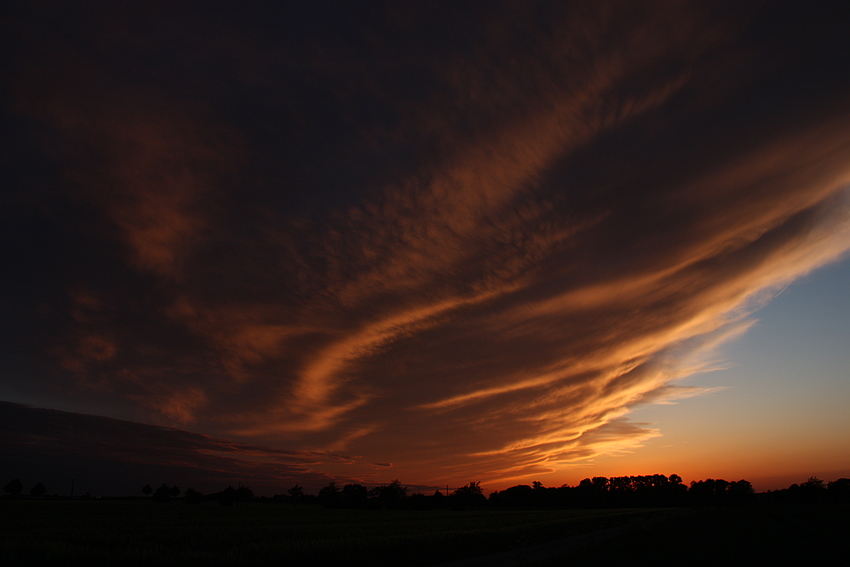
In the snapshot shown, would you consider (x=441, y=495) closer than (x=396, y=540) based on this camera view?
No

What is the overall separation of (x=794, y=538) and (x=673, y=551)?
18109 mm

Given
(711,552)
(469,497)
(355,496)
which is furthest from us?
(469,497)

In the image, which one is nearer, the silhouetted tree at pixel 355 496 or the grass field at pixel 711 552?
the grass field at pixel 711 552

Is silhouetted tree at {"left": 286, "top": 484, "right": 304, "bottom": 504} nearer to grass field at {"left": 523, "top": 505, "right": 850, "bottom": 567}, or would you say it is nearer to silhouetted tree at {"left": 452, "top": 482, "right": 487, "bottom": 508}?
silhouetted tree at {"left": 452, "top": 482, "right": 487, "bottom": 508}

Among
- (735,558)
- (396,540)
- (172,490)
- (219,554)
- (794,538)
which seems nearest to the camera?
(219,554)

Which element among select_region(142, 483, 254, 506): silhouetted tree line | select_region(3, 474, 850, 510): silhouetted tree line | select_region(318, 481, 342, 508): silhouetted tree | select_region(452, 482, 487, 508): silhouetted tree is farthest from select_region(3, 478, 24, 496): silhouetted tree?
select_region(452, 482, 487, 508): silhouetted tree

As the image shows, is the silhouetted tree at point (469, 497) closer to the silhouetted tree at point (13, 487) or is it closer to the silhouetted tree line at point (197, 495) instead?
the silhouetted tree line at point (197, 495)

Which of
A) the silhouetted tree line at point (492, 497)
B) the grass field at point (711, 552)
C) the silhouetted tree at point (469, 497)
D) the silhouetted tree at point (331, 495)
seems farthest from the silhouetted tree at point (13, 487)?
the grass field at point (711, 552)

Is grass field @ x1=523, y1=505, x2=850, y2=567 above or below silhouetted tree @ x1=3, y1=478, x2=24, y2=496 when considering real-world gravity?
below

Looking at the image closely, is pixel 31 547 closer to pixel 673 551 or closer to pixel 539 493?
pixel 673 551

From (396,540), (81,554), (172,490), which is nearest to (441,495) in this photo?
(172,490)

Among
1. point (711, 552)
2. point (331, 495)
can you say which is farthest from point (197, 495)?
point (711, 552)

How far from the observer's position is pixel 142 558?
57.1 ft

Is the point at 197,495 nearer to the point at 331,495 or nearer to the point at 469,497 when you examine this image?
the point at 331,495
